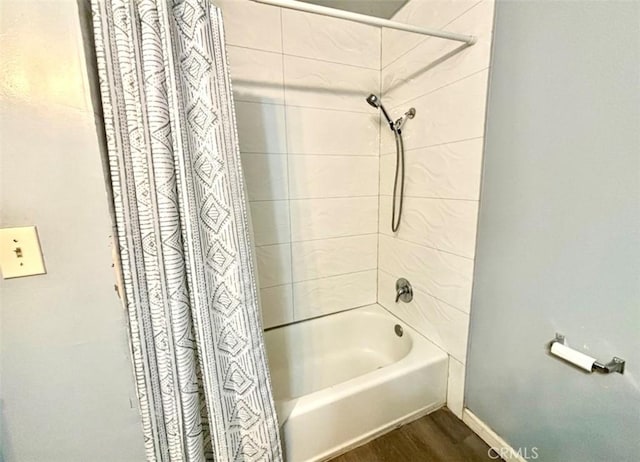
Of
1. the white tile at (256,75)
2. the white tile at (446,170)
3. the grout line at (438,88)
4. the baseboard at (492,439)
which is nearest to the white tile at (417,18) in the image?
the grout line at (438,88)

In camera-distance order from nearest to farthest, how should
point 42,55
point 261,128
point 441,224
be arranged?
point 42,55, point 441,224, point 261,128

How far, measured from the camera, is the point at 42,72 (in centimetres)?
55

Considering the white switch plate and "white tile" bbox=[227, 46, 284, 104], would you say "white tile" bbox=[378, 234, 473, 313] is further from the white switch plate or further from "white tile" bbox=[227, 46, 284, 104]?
the white switch plate

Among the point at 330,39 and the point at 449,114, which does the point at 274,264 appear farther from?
the point at 330,39

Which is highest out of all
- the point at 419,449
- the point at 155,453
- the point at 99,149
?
the point at 99,149

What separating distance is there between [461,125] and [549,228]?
0.59 metres

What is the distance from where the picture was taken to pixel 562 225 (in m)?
0.96

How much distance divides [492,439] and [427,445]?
0.30 m

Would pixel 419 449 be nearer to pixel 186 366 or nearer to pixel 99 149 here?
pixel 186 366

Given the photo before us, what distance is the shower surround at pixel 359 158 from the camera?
4.33 ft

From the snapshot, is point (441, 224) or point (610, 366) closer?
point (610, 366)

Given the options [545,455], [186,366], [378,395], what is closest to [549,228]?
[545,455]

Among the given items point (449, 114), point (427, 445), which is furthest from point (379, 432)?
point (449, 114)

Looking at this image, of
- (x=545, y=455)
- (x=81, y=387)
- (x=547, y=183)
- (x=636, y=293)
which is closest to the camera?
(x=81, y=387)
